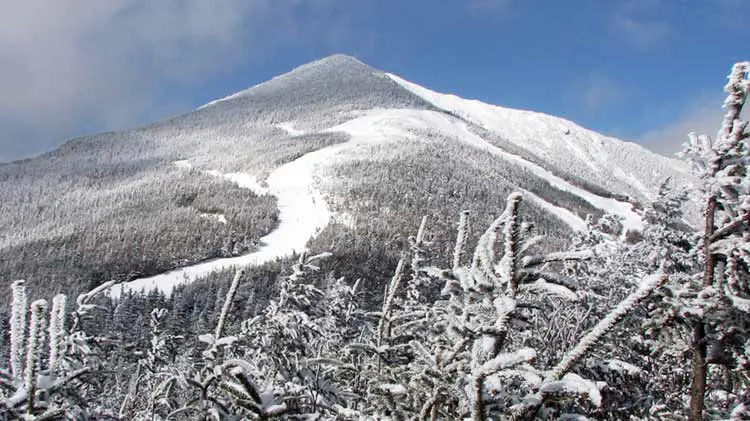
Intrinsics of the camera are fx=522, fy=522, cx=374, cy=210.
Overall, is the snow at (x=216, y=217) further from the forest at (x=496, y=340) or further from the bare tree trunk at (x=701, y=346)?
the bare tree trunk at (x=701, y=346)

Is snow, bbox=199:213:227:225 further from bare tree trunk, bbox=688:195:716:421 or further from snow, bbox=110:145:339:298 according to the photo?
bare tree trunk, bbox=688:195:716:421

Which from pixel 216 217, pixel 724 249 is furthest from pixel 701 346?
pixel 216 217

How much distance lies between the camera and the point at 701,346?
23.1ft

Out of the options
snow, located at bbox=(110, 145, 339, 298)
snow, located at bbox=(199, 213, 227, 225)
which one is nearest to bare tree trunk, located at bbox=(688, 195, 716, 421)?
snow, located at bbox=(110, 145, 339, 298)

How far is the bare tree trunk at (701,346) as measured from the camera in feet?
21.7

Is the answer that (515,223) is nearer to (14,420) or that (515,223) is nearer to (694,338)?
(14,420)

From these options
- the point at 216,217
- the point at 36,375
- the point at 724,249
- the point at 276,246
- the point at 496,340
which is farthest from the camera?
the point at 216,217

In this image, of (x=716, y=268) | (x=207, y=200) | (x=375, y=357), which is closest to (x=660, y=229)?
(x=716, y=268)

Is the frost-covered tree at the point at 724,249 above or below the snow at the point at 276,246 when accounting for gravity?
below

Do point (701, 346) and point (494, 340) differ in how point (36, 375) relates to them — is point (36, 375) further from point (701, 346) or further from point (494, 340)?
point (701, 346)

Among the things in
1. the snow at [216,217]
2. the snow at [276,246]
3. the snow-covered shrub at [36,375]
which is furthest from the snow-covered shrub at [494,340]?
the snow at [216,217]

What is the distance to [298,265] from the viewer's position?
11.0m

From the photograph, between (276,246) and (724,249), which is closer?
(724,249)

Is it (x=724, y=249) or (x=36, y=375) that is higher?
(x=724, y=249)
